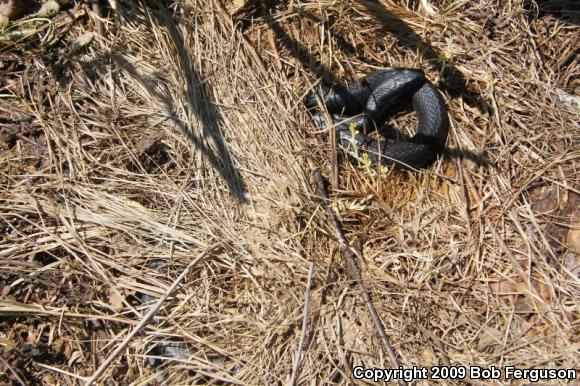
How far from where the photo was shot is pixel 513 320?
111 inches

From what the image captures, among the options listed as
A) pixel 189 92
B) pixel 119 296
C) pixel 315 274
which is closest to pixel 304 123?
pixel 189 92

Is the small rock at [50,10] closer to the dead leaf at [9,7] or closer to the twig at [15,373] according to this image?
the dead leaf at [9,7]

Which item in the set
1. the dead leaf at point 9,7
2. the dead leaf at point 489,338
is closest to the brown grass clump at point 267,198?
the dead leaf at point 489,338

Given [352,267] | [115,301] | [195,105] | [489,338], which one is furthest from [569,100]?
[115,301]

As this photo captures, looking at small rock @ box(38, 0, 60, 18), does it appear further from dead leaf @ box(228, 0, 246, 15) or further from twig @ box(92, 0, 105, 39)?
dead leaf @ box(228, 0, 246, 15)

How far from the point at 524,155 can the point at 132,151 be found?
2.55m

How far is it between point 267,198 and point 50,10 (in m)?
2.05

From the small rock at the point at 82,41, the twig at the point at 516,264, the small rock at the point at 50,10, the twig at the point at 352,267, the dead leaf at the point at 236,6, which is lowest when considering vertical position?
the twig at the point at 516,264

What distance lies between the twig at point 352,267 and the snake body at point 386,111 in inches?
18.4

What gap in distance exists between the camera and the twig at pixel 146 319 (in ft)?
8.58

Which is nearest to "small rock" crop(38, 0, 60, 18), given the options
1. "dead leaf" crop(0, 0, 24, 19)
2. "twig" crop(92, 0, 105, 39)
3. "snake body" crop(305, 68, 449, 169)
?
"dead leaf" crop(0, 0, 24, 19)

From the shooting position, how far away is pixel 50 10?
11.5 feet

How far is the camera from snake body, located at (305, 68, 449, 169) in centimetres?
347

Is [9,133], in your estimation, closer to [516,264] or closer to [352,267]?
[352,267]
